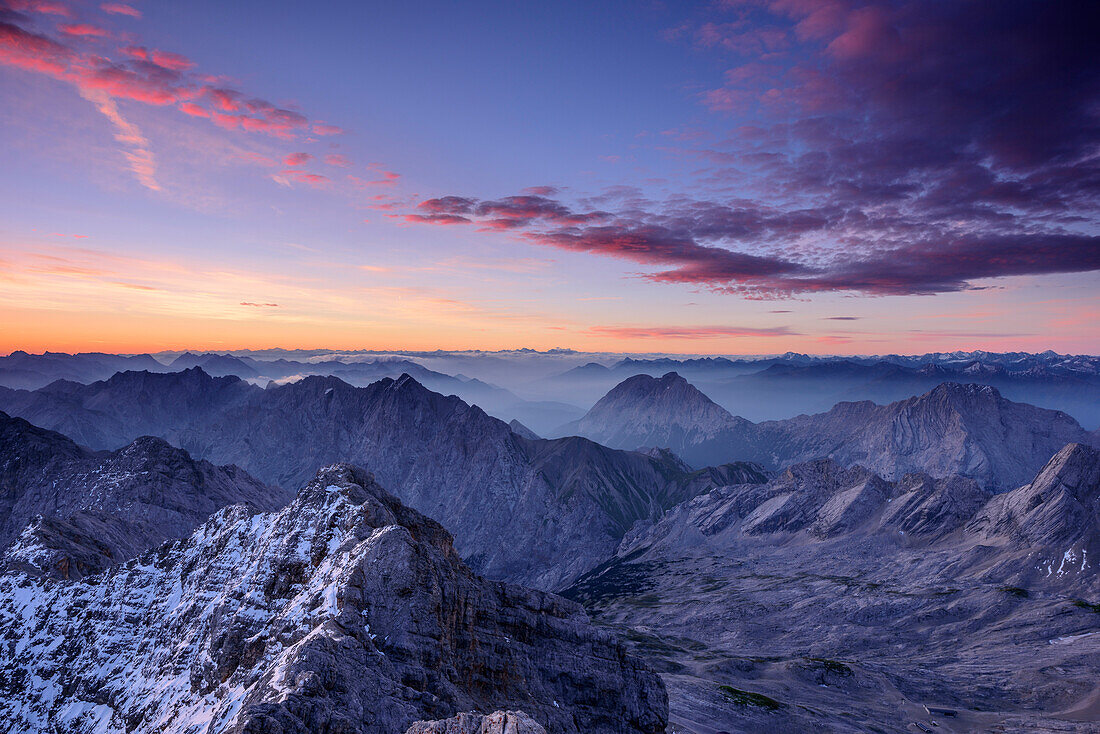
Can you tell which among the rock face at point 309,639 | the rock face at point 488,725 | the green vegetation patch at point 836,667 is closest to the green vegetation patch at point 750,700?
the green vegetation patch at point 836,667

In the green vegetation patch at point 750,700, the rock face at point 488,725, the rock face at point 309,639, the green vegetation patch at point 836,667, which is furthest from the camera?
the green vegetation patch at point 836,667

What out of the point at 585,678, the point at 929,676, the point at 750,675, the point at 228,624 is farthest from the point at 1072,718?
the point at 228,624

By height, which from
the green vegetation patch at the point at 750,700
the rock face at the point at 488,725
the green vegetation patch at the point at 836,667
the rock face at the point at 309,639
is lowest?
the green vegetation patch at the point at 836,667

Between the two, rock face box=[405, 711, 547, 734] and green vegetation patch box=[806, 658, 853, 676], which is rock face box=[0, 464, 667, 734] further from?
green vegetation patch box=[806, 658, 853, 676]

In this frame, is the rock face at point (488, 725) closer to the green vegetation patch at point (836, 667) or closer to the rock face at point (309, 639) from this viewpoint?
the rock face at point (309, 639)

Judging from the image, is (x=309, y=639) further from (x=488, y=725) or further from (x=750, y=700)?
(x=750, y=700)

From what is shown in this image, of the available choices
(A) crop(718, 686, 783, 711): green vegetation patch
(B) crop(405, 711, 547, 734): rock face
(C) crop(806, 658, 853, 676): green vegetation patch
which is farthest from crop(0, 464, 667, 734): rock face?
(C) crop(806, 658, 853, 676): green vegetation patch

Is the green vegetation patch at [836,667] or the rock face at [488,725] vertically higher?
the rock face at [488,725]
